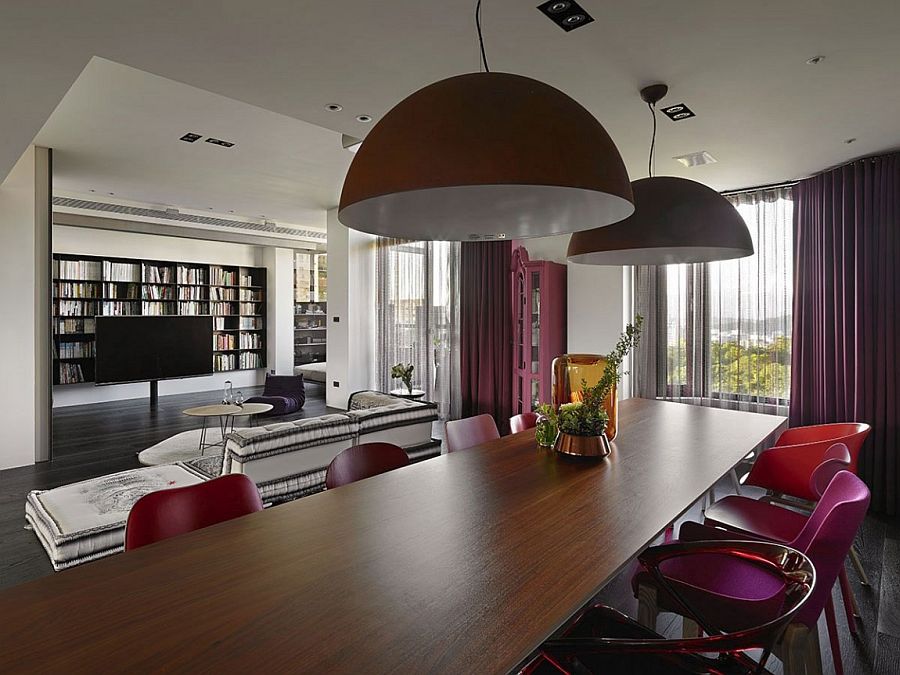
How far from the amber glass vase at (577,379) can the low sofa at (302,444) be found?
177 centimetres

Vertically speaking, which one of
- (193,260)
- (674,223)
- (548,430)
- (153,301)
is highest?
(193,260)

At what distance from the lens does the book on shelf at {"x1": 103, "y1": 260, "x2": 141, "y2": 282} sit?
8141 mm

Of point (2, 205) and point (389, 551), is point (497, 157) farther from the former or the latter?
point (2, 205)

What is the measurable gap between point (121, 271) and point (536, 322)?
21.7ft

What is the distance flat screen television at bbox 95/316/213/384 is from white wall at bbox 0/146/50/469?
3.00 m

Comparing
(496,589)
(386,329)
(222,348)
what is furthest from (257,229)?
(496,589)

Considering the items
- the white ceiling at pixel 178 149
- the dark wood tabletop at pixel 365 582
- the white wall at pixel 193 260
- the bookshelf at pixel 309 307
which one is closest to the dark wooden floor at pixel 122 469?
the white wall at pixel 193 260

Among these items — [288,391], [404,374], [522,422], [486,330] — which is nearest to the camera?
[522,422]

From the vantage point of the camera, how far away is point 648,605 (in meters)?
1.72

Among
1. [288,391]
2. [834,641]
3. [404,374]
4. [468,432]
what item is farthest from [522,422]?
→ [288,391]

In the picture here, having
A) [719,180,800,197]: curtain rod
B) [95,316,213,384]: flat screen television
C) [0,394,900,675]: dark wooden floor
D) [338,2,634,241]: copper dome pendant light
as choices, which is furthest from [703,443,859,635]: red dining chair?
[95,316,213,384]: flat screen television

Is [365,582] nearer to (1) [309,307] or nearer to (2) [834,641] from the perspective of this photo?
(2) [834,641]

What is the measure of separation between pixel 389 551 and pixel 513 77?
1.14 meters

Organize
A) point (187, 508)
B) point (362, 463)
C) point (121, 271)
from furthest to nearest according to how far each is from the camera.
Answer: point (121, 271)
point (362, 463)
point (187, 508)
